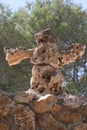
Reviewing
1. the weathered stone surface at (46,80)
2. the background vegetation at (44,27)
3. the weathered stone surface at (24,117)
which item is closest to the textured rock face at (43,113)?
the weathered stone surface at (24,117)

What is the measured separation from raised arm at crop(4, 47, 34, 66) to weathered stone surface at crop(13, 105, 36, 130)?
82cm

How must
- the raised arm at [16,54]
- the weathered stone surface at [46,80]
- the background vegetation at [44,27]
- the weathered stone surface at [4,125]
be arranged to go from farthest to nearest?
the background vegetation at [44,27] < the raised arm at [16,54] < the weathered stone surface at [46,80] < the weathered stone surface at [4,125]

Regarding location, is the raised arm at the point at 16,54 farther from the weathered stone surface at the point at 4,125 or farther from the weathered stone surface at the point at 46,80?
the weathered stone surface at the point at 4,125

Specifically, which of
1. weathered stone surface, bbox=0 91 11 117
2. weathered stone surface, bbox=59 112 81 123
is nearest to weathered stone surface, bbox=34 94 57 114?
weathered stone surface, bbox=59 112 81 123

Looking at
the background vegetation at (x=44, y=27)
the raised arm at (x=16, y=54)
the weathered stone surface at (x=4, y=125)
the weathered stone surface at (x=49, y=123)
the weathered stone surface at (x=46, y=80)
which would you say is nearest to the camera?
the weathered stone surface at (x=4, y=125)

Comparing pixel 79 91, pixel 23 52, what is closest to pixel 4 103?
pixel 23 52

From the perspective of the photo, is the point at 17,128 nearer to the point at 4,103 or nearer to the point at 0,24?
the point at 4,103

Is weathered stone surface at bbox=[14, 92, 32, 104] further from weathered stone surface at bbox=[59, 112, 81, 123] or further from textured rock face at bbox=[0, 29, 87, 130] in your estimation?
weathered stone surface at bbox=[59, 112, 81, 123]

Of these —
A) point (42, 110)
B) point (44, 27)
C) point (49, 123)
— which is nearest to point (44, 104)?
point (42, 110)

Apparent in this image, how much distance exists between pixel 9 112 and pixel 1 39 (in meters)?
7.43

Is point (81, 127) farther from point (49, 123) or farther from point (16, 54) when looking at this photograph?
point (16, 54)

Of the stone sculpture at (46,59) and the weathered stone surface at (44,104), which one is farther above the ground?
the stone sculpture at (46,59)

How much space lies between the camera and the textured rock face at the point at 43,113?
3.51 metres

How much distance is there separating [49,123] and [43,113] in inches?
4.0
